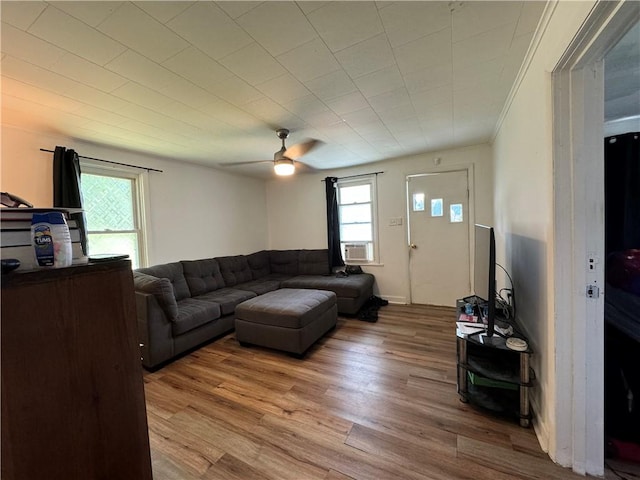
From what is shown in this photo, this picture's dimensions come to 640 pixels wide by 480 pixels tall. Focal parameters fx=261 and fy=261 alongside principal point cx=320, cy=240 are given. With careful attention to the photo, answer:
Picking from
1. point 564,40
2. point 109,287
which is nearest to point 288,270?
point 109,287

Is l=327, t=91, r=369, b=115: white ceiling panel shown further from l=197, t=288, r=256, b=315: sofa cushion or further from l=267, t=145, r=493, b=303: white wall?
l=197, t=288, r=256, b=315: sofa cushion

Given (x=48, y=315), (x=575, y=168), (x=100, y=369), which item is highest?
(x=575, y=168)

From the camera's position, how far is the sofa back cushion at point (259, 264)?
470 centimetres

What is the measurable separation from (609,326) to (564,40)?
1.59 meters

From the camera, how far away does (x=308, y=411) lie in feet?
6.14

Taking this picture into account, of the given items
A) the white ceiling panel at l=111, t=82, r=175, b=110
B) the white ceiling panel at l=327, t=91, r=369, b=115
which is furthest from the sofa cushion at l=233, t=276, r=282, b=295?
the white ceiling panel at l=327, t=91, r=369, b=115

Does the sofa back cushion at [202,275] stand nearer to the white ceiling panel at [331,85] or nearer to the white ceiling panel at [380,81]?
the white ceiling panel at [331,85]

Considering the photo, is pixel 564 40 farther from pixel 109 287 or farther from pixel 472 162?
pixel 472 162

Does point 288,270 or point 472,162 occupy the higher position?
point 472,162

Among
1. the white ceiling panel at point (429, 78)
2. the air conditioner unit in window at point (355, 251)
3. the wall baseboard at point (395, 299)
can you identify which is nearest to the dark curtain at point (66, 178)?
the white ceiling panel at point (429, 78)

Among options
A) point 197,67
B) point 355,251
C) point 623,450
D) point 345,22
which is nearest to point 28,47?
point 197,67

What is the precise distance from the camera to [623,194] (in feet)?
7.08

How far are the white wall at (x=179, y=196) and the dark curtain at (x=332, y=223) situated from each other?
5.16ft

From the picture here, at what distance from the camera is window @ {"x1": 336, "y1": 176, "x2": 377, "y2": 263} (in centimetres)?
457
